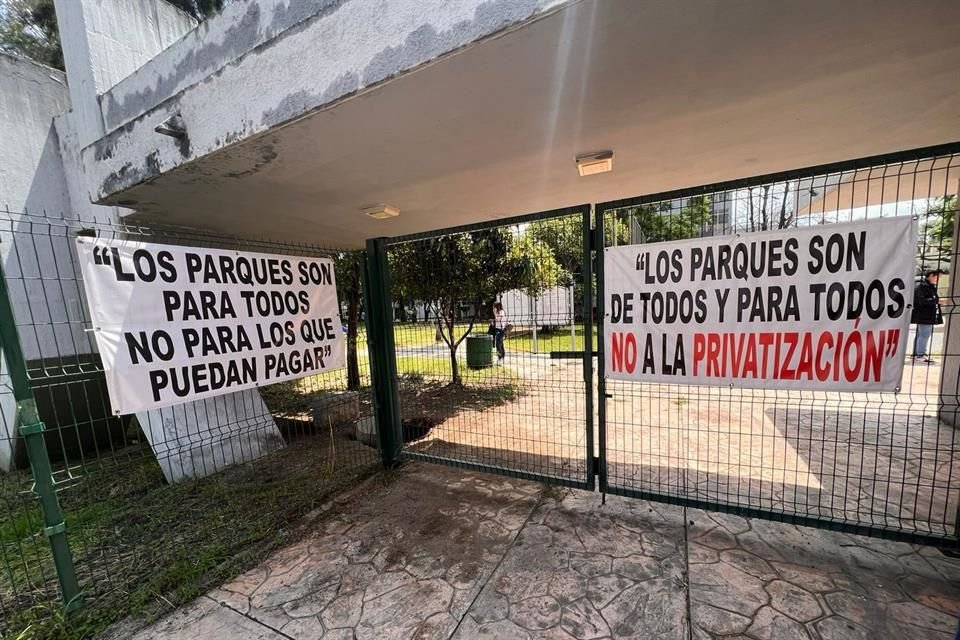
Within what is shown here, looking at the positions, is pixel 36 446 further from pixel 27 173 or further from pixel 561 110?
pixel 27 173

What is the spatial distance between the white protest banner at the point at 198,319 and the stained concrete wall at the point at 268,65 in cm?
87

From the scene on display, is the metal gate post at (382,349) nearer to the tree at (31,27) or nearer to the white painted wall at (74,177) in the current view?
the white painted wall at (74,177)

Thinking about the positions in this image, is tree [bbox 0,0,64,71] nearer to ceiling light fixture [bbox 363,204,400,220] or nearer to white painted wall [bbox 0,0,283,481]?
white painted wall [bbox 0,0,283,481]

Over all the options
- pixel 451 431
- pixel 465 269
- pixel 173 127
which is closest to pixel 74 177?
pixel 173 127

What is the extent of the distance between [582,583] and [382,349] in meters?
2.53

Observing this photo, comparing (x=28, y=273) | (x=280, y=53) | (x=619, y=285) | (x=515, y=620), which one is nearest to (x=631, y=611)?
(x=515, y=620)

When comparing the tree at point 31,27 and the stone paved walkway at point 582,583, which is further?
the tree at point 31,27

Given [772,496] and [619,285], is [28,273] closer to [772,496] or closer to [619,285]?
[619,285]

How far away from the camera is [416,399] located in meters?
6.11

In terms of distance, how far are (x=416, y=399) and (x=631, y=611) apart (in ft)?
14.7

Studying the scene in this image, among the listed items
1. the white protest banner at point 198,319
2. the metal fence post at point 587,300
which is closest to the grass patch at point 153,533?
the white protest banner at point 198,319

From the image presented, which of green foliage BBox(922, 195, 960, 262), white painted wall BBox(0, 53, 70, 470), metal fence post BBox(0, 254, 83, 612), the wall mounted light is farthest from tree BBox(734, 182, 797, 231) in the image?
white painted wall BBox(0, 53, 70, 470)

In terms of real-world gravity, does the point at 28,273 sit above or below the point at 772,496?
above

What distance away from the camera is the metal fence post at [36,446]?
1.94m
